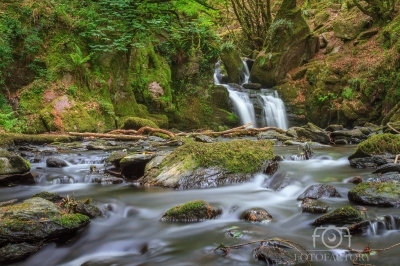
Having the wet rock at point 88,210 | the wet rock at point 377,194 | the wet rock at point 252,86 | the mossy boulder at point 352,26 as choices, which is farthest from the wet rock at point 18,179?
the mossy boulder at point 352,26

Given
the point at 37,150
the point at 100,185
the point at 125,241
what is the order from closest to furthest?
the point at 125,241
the point at 100,185
the point at 37,150

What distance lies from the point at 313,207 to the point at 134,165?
3.11 meters

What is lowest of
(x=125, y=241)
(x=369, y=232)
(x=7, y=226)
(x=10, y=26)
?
(x=369, y=232)

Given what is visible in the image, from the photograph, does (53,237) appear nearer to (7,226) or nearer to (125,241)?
(7,226)

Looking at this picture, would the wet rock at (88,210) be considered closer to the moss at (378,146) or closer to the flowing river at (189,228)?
the flowing river at (189,228)

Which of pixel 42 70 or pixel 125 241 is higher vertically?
pixel 42 70

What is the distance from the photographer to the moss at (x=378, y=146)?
21.4 feet

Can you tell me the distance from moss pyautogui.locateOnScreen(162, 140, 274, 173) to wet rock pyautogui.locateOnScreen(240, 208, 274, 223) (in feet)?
4.87

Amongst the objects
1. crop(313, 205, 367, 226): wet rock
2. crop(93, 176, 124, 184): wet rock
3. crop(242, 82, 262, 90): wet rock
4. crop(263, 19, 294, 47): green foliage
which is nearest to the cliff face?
crop(242, 82, 262, 90): wet rock

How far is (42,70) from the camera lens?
→ 40.5 feet

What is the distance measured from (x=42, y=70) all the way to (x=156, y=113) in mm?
4518

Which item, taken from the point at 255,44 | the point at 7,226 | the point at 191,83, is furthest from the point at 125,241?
the point at 255,44

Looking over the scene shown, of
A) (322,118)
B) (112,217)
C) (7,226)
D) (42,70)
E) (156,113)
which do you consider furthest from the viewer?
(322,118)

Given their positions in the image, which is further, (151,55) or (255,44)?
(255,44)
